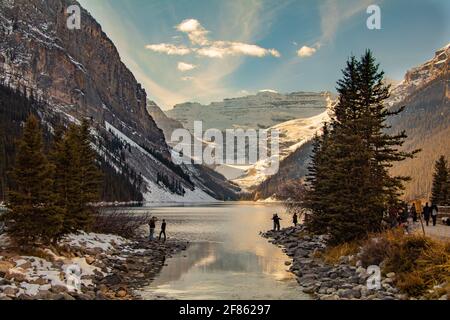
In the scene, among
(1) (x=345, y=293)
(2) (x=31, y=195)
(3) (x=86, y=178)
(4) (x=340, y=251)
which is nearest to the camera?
(1) (x=345, y=293)

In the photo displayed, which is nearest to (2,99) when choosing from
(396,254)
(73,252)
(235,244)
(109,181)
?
(109,181)

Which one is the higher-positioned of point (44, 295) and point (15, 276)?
point (15, 276)

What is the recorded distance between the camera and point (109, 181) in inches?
7594

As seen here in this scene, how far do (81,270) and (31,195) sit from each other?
491cm

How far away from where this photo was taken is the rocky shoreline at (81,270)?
64.9ft

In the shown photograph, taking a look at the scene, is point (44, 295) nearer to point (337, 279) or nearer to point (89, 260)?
point (89, 260)

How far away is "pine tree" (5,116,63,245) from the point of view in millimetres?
25641

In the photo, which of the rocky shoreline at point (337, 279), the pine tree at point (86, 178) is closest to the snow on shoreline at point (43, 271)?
the pine tree at point (86, 178)

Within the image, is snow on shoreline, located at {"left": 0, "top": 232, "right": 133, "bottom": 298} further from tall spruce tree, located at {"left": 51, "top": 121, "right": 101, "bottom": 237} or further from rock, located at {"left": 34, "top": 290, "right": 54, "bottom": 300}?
tall spruce tree, located at {"left": 51, "top": 121, "right": 101, "bottom": 237}

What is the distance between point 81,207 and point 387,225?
848 inches

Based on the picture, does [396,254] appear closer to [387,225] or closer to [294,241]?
[387,225]

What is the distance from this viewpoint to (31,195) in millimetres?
25906

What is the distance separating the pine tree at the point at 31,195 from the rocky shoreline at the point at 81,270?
129 centimetres

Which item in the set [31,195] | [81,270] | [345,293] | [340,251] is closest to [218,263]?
[340,251]
